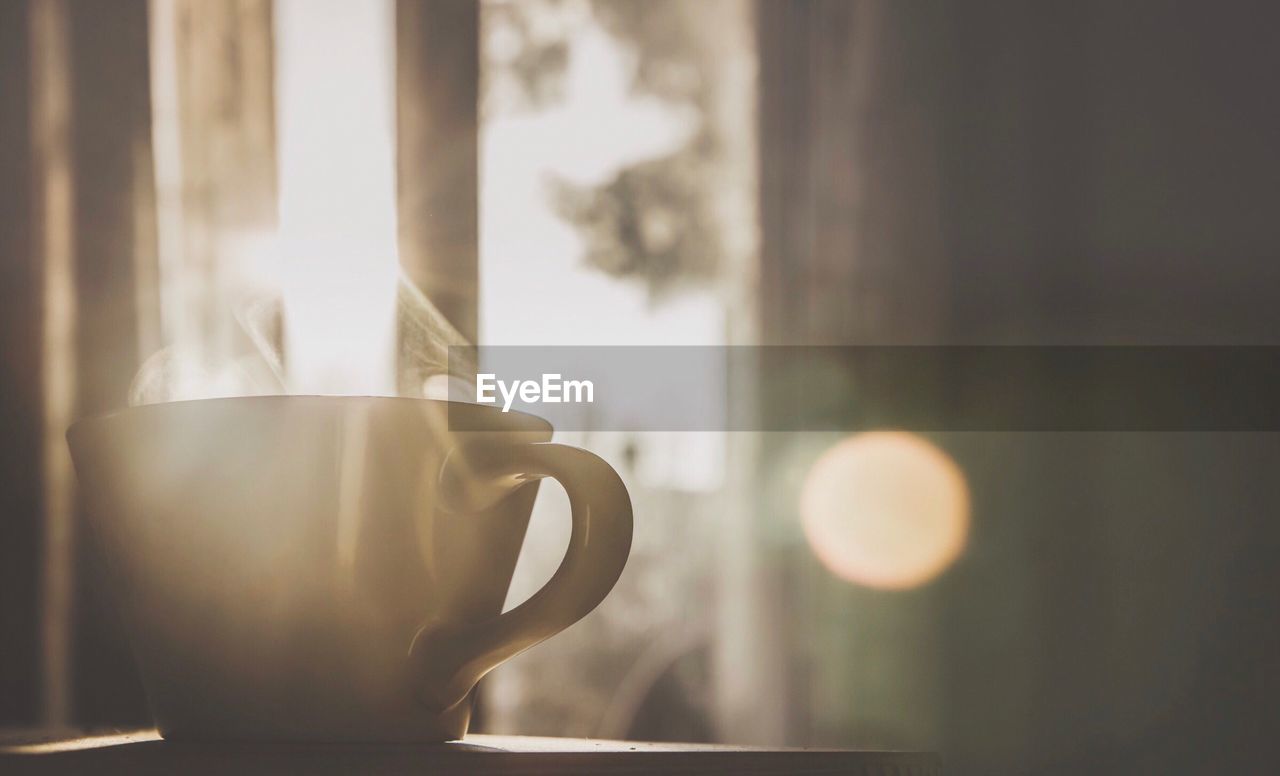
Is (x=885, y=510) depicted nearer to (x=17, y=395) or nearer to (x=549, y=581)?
(x=549, y=581)

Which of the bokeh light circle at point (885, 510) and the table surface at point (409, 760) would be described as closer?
the table surface at point (409, 760)

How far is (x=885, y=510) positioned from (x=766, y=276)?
0.84ft

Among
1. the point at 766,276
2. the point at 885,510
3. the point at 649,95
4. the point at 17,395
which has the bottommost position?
the point at 885,510

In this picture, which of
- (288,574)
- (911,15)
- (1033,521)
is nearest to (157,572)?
(288,574)

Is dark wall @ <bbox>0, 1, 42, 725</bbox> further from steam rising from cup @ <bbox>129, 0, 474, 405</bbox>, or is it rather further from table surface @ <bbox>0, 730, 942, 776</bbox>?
table surface @ <bbox>0, 730, 942, 776</bbox>

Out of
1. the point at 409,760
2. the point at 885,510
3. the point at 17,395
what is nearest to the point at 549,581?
the point at 409,760

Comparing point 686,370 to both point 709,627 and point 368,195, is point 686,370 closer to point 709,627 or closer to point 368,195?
point 709,627

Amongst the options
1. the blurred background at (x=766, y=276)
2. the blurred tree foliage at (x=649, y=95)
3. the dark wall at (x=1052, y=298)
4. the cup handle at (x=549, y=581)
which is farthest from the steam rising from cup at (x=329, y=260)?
the cup handle at (x=549, y=581)

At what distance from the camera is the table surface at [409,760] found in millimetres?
232

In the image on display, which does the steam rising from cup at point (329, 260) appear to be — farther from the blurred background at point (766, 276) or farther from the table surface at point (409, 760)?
the table surface at point (409, 760)

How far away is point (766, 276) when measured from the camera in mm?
953

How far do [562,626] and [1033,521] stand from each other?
0.72 m

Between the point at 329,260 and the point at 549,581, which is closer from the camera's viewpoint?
the point at 549,581

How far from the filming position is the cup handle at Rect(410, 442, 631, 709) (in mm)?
282
